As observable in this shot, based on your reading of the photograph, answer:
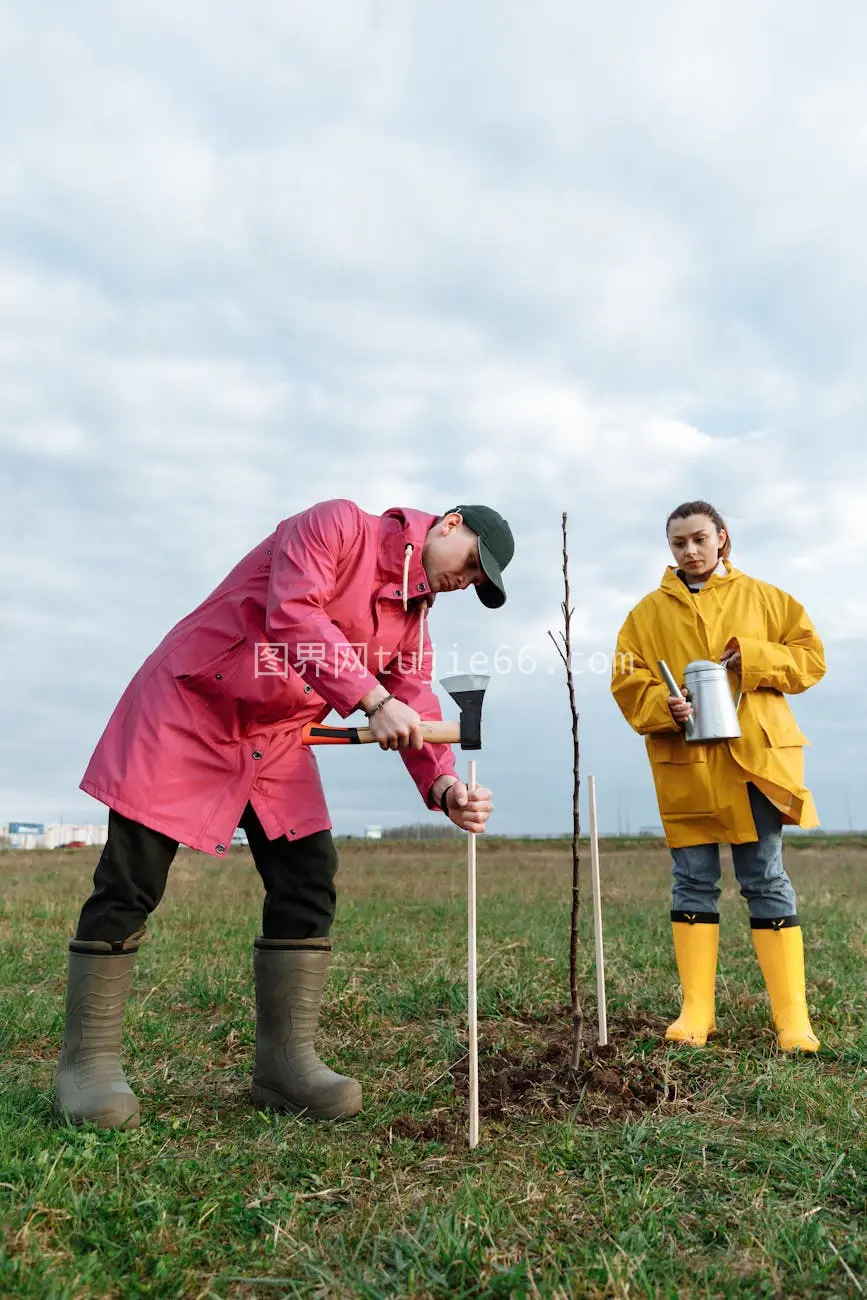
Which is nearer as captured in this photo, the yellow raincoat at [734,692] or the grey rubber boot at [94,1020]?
the grey rubber boot at [94,1020]

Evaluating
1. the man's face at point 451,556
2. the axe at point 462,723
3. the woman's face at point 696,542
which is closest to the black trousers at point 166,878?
the axe at point 462,723

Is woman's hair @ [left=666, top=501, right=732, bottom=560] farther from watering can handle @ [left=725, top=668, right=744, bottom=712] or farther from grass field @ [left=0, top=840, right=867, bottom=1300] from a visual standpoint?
grass field @ [left=0, top=840, right=867, bottom=1300]

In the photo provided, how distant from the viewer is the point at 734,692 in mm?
4582

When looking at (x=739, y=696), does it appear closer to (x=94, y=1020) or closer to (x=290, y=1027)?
(x=290, y=1027)

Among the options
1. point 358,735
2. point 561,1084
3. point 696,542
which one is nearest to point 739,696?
point 696,542

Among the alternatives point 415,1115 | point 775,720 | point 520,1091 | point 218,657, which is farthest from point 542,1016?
point 218,657

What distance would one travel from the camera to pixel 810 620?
15.7 feet

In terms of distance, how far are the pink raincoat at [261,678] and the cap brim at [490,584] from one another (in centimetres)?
21

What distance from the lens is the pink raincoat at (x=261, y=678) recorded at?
3365 millimetres

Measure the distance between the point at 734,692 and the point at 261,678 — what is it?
2.29m

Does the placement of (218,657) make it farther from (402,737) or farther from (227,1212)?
(227,1212)

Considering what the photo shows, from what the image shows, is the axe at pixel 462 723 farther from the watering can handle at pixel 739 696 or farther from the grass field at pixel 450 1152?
the watering can handle at pixel 739 696

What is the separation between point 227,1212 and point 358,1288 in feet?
1.79

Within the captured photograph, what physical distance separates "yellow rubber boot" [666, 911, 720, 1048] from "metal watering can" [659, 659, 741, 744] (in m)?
0.84
